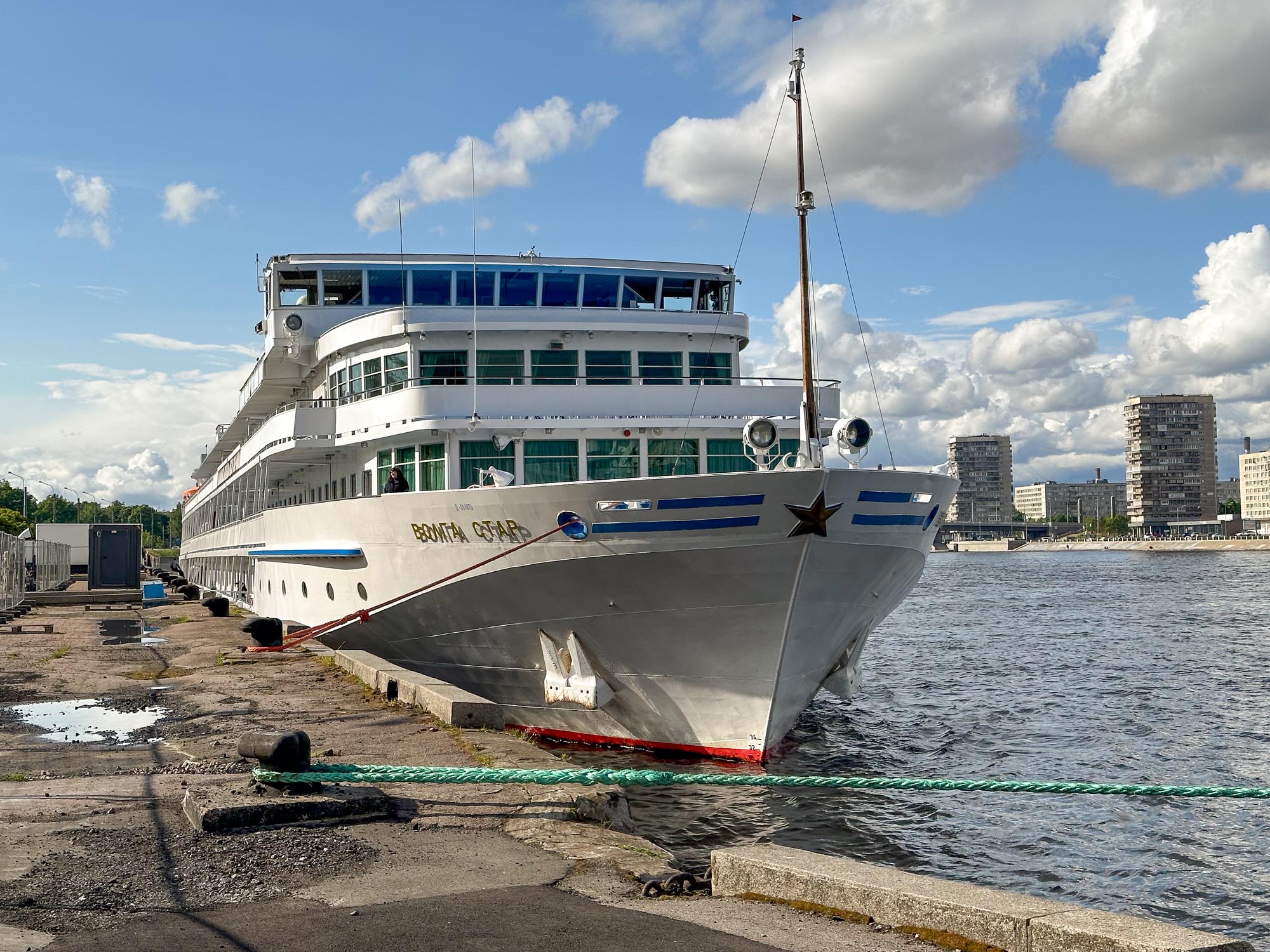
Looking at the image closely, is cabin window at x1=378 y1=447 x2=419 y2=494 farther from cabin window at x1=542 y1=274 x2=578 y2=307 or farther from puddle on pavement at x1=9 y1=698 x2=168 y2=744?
puddle on pavement at x1=9 y1=698 x2=168 y2=744

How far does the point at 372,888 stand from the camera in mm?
5738

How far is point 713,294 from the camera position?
21.0 meters

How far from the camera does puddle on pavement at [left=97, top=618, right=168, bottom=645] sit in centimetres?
2155

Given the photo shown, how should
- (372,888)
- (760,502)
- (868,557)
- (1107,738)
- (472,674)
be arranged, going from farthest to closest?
(1107,738) → (472,674) → (868,557) → (760,502) → (372,888)

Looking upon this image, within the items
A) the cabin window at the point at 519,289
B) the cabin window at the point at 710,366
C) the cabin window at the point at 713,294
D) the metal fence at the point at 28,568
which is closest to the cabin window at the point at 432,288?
the cabin window at the point at 519,289

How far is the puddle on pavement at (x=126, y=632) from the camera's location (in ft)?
70.7

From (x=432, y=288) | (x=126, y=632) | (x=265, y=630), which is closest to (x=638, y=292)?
(x=432, y=288)

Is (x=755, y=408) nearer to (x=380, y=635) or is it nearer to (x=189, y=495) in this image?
(x=380, y=635)

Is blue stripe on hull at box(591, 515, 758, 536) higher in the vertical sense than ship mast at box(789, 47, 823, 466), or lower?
lower

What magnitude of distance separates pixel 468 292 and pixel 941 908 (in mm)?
17294

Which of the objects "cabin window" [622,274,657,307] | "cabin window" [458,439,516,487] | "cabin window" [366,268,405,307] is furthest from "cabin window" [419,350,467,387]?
"cabin window" [366,268,405,307]

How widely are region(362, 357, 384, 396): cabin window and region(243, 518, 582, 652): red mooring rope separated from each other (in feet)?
11.4

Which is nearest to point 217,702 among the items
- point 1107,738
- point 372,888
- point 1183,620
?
point 372,888

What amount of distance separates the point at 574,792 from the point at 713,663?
5798 millimetres
